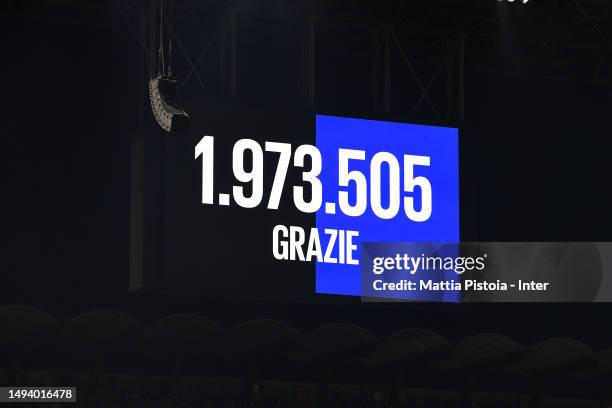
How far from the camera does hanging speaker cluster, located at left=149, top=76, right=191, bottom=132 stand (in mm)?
19297

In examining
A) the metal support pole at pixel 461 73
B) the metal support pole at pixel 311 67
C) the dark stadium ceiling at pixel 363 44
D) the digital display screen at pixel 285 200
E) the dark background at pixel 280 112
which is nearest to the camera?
the digital display screen at pixel 285 200

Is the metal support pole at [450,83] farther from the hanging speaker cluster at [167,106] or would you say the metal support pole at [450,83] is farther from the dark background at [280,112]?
the hanging speaker cluster at [167,106]

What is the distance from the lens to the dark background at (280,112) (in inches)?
966

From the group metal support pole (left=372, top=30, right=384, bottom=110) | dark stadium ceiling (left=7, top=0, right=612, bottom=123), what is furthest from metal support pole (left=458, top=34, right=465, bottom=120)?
metal support pole (left=372, top=30, right=384, bottom=110)

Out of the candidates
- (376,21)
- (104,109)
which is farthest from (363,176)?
(104,109)

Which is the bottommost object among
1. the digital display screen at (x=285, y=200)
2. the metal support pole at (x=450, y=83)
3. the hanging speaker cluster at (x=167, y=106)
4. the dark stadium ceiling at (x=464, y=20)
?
the digital display screen at (x=285, y=200)

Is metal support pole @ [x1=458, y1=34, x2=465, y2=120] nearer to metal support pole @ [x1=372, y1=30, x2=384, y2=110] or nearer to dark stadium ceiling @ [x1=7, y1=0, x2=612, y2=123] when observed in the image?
dark stadium ceiling @ [x1=7, y1=0, x2=612, y2=123]

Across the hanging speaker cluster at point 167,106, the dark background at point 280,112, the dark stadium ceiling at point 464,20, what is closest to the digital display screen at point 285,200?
the dark background at point 280,112

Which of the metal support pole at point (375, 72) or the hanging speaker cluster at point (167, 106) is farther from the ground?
the metal support pole at point (375, 72)

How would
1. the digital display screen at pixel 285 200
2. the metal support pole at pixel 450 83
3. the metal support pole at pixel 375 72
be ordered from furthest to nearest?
the metal support pole at pixel 450 83 < the metal support pole at pixel 375 72 < the digital display screen at pixel 285 200

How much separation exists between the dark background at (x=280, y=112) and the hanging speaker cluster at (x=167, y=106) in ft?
6.37

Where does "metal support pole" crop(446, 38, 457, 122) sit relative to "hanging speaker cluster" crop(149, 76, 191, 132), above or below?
above

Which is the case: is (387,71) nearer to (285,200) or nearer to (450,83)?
(450,83)

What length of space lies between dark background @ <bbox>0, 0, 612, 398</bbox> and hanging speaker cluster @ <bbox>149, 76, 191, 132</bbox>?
1942 mm
